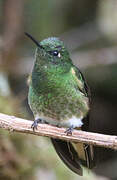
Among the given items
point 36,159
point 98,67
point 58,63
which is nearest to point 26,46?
point 98,67

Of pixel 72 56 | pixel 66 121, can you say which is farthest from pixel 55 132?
pixel 72 56

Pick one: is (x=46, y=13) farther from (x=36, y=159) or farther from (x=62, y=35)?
(x=36, y=159)

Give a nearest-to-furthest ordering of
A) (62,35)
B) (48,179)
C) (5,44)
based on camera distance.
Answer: (48,179) → (5,44) → (62,35)

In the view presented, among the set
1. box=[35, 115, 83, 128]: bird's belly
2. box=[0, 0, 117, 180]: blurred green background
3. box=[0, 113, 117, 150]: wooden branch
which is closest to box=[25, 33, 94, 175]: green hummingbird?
box=[35, 115, 83, 128]: bird's belly

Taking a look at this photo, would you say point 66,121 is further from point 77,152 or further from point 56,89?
point 77,152

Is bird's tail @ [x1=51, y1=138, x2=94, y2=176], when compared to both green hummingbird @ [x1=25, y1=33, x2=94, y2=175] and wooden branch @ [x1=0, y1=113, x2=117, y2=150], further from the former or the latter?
wooden branch @ [x1=0, y1=113, x2=117, y2=150]

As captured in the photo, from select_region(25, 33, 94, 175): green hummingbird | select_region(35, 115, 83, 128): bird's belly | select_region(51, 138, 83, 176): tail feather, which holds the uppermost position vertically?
select_region(25, 33, 94, 175): green hummingbird
